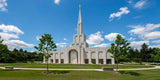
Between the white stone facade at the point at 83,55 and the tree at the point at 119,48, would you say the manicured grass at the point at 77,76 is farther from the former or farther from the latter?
the white stone facade at the point at 83,55

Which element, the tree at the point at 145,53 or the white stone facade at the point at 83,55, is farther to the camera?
the tree at the point at 145,53

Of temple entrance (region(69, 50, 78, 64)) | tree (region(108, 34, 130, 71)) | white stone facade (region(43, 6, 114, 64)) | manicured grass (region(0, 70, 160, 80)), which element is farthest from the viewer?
temple entrance (region(69, 50, 78, 64))

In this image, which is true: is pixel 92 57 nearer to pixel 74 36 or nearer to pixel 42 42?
pixel 74 36

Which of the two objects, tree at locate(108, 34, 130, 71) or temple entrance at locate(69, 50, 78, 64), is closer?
tree at locate(108, 34, 130, 71)

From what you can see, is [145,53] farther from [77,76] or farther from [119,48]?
[77,76]

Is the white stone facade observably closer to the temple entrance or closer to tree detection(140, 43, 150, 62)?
the temple entrance

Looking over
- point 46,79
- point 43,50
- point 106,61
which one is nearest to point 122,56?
point 46,79

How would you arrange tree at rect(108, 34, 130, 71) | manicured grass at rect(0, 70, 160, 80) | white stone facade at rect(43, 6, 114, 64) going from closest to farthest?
manicured grass at rect(0, 70, 160, 80) < tree at rect(108, 34, 130, 71) < white stone facade at rect(43, 6, 114, 64)

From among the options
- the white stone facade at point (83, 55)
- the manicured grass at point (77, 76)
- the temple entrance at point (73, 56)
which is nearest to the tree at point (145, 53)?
the white stone facade at point (83, 55)

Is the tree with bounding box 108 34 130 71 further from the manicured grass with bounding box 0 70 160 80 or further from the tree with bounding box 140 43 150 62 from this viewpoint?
the tree with bounding box 140 43 150 62

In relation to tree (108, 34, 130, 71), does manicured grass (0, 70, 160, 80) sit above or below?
below

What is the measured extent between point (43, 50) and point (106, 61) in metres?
44.9

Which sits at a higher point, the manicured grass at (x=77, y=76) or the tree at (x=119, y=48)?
the tree at (x=119, y=48)

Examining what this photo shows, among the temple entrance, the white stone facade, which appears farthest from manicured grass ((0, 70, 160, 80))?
the temple entrance
